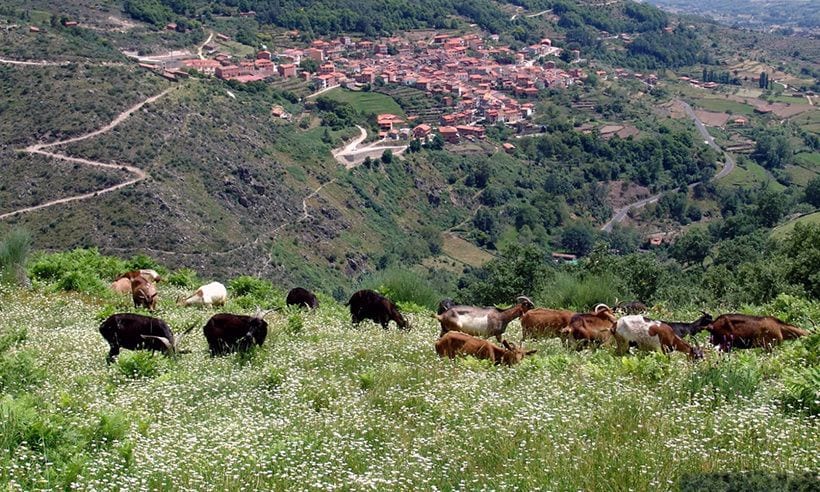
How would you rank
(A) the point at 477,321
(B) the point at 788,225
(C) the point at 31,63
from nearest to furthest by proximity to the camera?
1. (A) the point at 477,321
2. (B) the point at 788,225
3. (C) the point at 31,63

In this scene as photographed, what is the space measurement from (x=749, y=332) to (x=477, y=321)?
3735 mm

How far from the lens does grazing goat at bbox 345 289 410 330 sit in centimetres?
1453

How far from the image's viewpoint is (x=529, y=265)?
28.9m

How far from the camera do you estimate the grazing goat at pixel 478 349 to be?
10.8m

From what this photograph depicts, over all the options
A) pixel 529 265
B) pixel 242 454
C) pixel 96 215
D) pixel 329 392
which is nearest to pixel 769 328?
pixel 329 392

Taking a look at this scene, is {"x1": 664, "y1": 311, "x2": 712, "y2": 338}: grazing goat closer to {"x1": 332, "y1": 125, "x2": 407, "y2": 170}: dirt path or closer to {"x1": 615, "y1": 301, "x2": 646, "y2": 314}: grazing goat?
{"x1": 615, "y1": 301, "x2": 646, "y2": 314}: grazing goat

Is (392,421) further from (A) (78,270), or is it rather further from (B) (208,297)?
(A) (78,270)

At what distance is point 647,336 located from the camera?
36.8ft

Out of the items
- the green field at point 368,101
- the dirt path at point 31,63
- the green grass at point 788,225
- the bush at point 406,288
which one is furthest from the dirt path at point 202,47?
the bush at point 406,288

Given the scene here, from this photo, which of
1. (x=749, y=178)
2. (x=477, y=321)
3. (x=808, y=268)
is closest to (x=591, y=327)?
(x=477, y=321)

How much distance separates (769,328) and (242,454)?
24.4ft

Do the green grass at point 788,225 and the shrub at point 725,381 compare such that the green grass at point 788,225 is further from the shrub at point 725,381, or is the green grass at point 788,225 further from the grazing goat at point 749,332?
the shrub at point 725,381

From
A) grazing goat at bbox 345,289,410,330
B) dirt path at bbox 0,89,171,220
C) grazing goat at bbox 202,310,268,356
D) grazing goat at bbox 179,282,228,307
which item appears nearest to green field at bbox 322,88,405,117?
dirt path at bbox 0,89,171,220

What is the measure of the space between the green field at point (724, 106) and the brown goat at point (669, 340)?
145 meters
